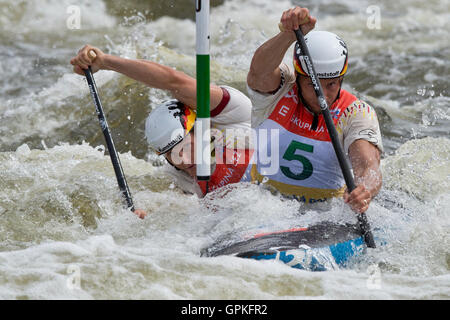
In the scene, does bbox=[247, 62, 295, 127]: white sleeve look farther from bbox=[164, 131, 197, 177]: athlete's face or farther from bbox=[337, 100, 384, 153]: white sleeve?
bbox=[164, 131, 197, 177]: athlete's face

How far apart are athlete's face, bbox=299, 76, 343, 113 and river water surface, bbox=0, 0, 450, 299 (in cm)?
67

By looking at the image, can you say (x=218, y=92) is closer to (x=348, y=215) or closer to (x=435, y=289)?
(x=348, y=215)

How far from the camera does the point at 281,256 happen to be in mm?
4250

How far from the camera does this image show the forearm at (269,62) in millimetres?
4457

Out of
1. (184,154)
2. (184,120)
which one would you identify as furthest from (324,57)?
(184,154)

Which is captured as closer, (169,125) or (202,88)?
(202,88)

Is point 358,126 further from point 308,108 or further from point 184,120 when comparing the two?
point 184,120

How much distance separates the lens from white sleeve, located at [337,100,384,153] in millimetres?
4551

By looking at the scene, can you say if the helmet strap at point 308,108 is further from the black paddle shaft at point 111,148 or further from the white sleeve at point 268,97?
the black paddle shaft at point 111,148

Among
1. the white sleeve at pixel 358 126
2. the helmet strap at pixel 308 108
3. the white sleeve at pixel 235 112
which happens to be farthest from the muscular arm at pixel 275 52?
the white sleeve at pixel 235 112

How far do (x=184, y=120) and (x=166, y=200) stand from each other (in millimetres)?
660

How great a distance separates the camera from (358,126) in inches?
181

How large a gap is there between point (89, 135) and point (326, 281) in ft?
14.3
